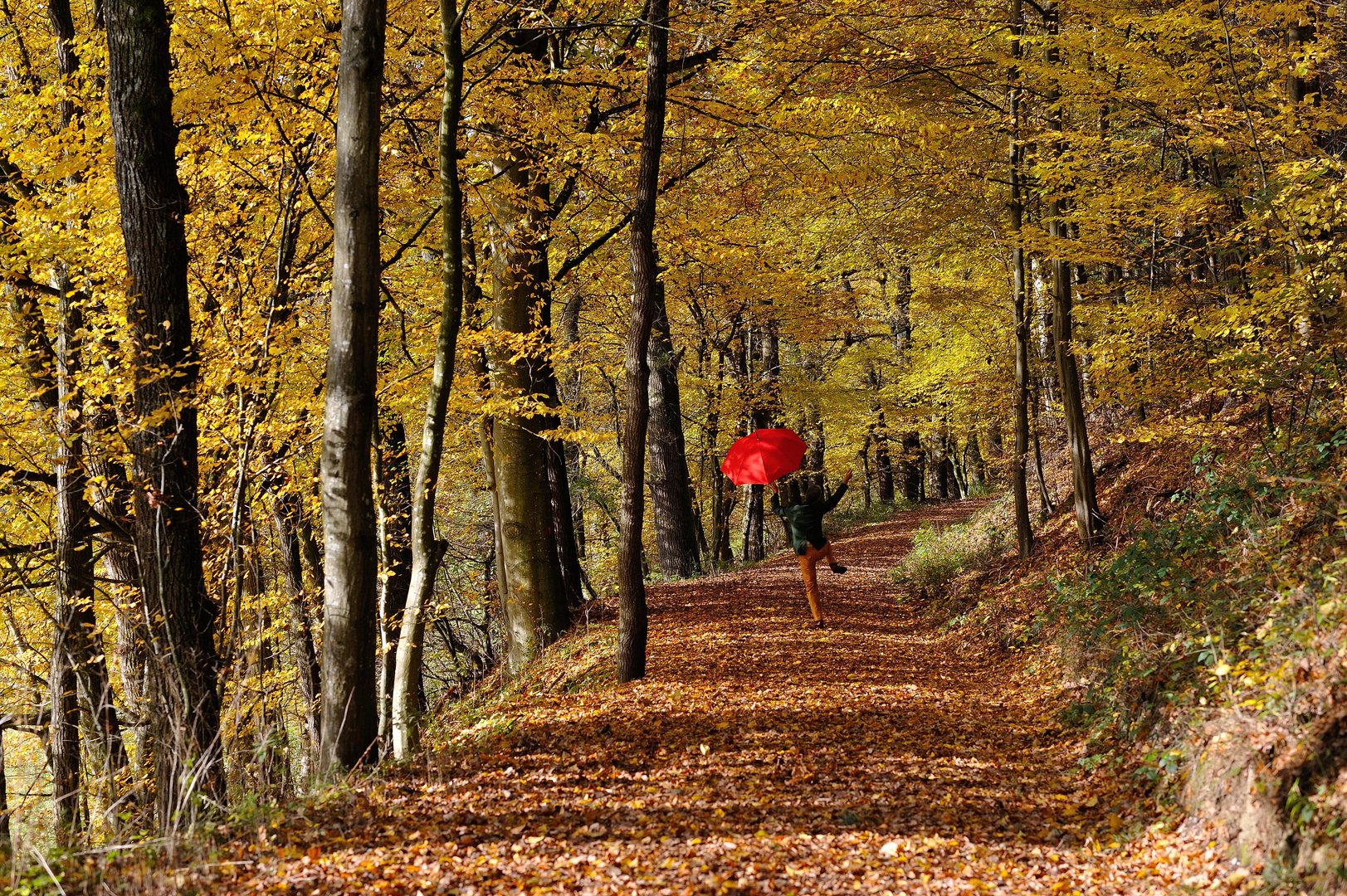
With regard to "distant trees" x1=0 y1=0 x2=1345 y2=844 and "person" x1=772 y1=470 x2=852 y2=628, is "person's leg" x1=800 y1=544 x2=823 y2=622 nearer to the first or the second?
"person" x1=772 y1=470 x2=852 y2=628

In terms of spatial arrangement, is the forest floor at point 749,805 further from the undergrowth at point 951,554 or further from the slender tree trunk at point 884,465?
the slender tree trunk at point 884,465

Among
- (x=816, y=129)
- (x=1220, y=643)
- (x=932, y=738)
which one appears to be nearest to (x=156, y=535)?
(x=932, y=738)

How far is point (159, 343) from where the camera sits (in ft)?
21.8

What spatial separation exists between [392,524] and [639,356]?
23.3 ft

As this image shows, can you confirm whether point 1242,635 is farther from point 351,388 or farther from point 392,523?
point 392,523

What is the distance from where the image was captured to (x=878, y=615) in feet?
42.8

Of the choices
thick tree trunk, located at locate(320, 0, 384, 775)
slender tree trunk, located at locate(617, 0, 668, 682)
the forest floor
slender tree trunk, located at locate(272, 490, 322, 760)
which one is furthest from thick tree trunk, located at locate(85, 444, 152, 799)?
slender tree trunk, located at locate(617, 0, 668, 682)

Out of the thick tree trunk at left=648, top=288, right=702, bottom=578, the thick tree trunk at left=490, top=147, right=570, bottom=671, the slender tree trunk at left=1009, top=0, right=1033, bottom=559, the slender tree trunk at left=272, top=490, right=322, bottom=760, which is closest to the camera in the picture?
the thick tree trunk at left=490, top=147, right=570, bottom=671

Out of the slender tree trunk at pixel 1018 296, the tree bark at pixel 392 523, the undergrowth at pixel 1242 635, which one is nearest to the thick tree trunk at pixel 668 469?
the tree bark at pixel 392 523

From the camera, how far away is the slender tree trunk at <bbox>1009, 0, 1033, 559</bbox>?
11094 mm

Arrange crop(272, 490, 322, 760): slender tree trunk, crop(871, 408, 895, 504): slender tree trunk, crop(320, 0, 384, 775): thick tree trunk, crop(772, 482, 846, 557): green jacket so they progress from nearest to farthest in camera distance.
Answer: crop(320, 0, 384, 775): thick tree trunk
crop(772, 482, 846, 557): green jacket
crop(272, 490, 322, 760): slender tree trunk
crop(871, 408, 895, 504): slender tree trunk

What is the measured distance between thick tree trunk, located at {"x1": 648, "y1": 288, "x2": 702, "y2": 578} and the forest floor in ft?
24.9

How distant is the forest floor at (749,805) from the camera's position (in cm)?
446

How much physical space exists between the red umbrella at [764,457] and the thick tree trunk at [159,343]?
6.78 m
